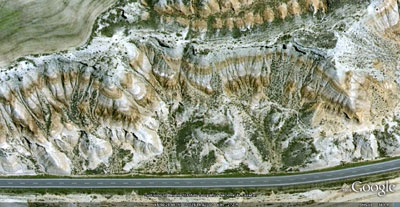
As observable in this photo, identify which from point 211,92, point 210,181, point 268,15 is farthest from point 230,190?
point 268,15

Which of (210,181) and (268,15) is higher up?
(268,15)

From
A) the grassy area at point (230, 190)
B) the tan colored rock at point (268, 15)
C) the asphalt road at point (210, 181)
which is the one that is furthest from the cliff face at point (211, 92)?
the grassy area at point (230, 190)

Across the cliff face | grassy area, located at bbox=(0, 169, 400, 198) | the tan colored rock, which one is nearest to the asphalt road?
grassy area, located at bbox=(0, 169, 400, 198)

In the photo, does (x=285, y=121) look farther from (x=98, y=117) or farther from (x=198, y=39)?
(x=98, y=117)

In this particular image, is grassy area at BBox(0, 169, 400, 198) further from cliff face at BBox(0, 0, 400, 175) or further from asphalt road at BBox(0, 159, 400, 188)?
cliff face at BBox(0, 0, 400, 175)

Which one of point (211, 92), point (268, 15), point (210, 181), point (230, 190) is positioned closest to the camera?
point (268, 15)


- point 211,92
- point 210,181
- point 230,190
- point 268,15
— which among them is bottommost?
point 230,190

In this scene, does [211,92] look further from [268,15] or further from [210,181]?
[268,15]

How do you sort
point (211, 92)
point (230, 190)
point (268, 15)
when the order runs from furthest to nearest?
1. point (230, 190)
2. point (211, 92)
3. point (268, 15)
